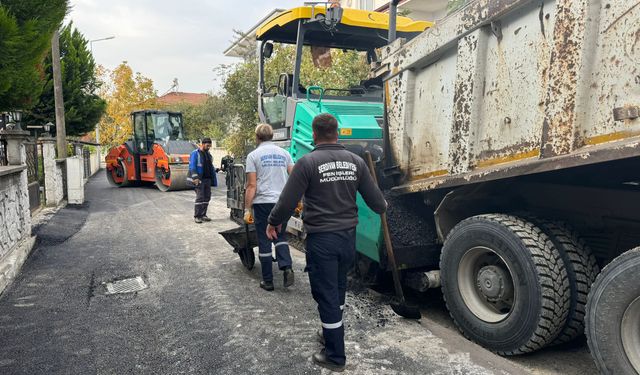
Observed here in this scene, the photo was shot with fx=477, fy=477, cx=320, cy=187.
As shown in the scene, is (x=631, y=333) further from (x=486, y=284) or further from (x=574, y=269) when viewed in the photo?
(x=486, y=284)

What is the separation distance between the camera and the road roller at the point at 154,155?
46.8ft

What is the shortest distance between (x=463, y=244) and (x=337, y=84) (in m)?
10.1

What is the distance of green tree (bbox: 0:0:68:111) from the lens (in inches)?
169

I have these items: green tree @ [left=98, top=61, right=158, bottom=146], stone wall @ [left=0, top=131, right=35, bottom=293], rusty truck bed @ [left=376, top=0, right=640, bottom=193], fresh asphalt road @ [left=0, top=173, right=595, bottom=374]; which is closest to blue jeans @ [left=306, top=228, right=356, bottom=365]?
fresh asphalt road @ [left=0, top=173, right=595, bottom=374]

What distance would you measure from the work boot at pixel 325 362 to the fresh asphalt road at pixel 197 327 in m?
0.05

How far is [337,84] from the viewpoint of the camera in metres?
13.0

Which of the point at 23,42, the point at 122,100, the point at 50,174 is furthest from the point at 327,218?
the point at 122,100

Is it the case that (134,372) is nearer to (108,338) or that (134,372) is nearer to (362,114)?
(108,338)

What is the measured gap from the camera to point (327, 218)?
307cm

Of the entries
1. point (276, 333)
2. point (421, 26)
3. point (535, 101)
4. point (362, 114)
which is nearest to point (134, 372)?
point (276, 333)

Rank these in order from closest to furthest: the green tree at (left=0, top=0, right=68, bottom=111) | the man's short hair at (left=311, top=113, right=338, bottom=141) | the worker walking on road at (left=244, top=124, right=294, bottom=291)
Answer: the man's short hair at (left=311, top=113, right=338, bottom=141) < the green tree at (left=0, top=0, right=68, bottom=111) < the worker walking on road at (left=244, top=124, right=294, bottom=291)

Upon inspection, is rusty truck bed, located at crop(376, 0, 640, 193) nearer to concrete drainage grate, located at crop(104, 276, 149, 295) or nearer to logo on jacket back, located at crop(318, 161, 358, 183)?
logo on jacket back, located at crop(318, 161, 358, 183)

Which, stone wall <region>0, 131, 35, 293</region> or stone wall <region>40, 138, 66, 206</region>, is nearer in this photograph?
stone wall <region>0, 131, 35, 293</region>

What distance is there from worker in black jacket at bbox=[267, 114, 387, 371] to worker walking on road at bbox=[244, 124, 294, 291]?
154 cm
